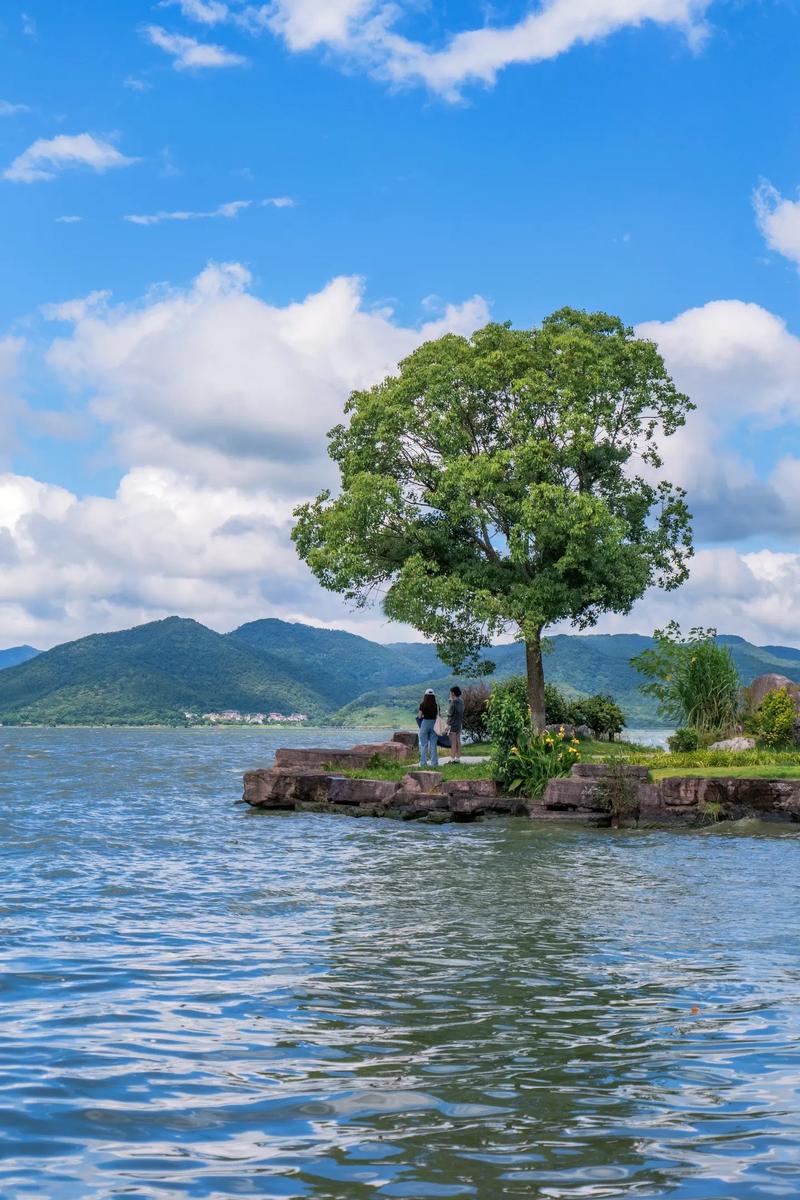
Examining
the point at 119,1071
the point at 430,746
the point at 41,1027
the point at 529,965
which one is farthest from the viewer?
the point at 430,746

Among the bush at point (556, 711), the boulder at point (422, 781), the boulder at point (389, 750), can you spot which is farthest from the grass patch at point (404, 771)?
the bush at point (556, 711)

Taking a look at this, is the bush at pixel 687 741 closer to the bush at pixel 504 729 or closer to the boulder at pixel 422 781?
the bush at pixel 504 729

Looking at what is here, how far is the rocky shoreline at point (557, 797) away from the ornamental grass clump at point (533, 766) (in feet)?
1.47

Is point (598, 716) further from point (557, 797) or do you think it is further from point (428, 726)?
point (557, 797)

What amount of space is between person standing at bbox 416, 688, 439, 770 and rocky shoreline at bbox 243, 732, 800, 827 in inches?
81.8

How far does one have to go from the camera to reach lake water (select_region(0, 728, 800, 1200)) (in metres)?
5.02

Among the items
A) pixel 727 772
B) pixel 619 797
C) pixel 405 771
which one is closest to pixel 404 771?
pixel 405 771

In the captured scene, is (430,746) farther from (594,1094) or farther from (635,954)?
(594,1094)

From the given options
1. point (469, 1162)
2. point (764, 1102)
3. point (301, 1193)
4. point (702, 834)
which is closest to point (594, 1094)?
point (764, 1102)

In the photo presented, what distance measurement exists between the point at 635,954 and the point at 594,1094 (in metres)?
4.30

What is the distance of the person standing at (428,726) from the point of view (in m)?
29.6

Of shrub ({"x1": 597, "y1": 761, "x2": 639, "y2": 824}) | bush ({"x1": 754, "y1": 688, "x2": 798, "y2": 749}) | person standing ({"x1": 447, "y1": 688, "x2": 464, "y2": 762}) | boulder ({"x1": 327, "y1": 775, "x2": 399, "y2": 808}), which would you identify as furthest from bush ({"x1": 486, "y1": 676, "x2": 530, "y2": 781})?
bush ({"x1": 754, "y1": 688, "x2": 798, "y2": 749})

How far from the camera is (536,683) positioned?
3572 cm

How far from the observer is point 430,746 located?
30781 mm
